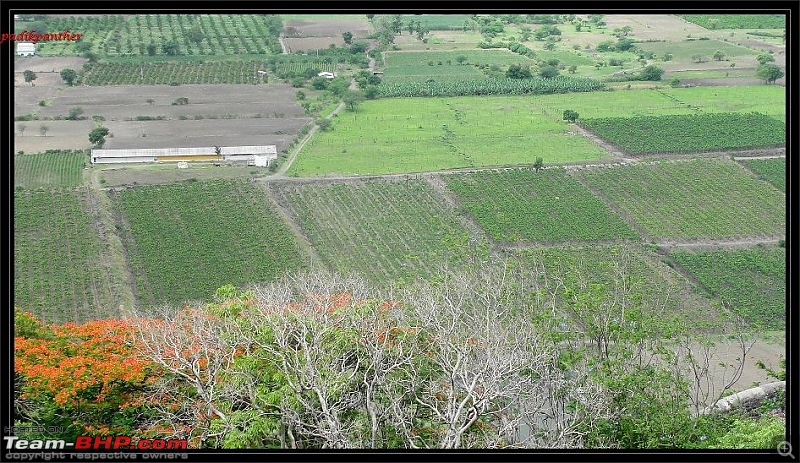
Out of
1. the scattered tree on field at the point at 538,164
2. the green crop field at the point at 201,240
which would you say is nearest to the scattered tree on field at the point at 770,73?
the scattered tree on field at the point at 538,164

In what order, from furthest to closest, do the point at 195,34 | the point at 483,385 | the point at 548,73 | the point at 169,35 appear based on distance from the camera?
1. the point at 195,34
2. the point at 169,35
3. the point at 548,73
4. the point at 483,385

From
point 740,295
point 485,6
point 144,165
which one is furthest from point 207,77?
point 485,6

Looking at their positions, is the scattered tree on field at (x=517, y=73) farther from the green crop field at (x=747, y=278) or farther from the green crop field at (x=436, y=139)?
the green crop field at (x=747, y=278)

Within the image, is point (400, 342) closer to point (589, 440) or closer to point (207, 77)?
point (589, 440)

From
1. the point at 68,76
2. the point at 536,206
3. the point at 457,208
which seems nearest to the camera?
the point at 457,208

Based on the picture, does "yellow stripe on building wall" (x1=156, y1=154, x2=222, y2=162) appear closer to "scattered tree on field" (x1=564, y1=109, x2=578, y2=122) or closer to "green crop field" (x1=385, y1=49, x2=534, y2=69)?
"scattered tree on field" (x1=564, y1=109, x2=578, y2=122)

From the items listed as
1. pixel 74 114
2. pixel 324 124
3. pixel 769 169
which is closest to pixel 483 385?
pixel 769 169

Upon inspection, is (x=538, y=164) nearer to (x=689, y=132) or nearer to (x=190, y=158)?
(x=689, y=132)
